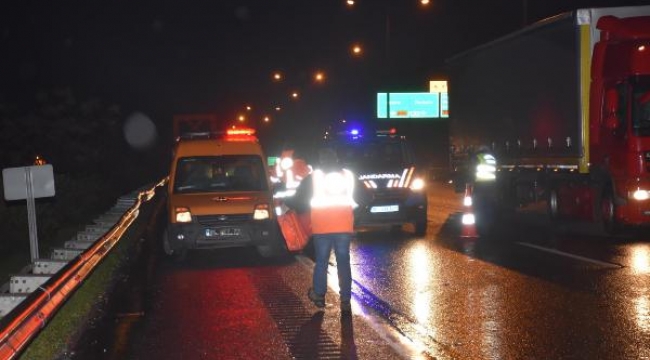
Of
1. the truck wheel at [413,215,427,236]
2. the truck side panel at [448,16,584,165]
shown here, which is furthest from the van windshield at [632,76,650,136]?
the truck wheel at [413,215,427,236]

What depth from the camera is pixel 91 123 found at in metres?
48.9

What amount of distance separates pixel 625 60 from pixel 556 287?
6.48 meters

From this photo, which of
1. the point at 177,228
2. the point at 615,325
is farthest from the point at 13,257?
the point at 615,325

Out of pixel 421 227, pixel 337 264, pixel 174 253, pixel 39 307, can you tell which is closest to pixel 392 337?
pixel 337 264

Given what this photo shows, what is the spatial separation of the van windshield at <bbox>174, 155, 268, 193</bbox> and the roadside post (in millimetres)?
2919

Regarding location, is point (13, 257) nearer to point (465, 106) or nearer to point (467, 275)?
point (467, 275)

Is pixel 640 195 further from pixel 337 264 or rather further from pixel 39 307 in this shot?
pixel 39 307

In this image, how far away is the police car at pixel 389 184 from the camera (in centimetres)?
1744

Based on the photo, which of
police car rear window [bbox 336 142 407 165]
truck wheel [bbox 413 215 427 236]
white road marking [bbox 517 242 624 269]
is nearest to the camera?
white road marking [bbox 517 242 624 269]

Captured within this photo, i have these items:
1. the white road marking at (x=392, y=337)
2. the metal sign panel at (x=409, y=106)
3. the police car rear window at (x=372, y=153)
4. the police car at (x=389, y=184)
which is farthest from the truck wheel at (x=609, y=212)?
the metal sign panel at (x=409, y=106)

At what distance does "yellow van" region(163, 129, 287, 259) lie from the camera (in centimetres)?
1425

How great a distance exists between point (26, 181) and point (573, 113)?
1031 cm

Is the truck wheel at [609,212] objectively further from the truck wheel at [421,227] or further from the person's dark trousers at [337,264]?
the person's dark trousers at [337,264]

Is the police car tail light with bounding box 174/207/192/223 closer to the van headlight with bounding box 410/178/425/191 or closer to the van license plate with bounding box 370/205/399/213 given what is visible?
the van license plate with bounding box 370/205/399/213
